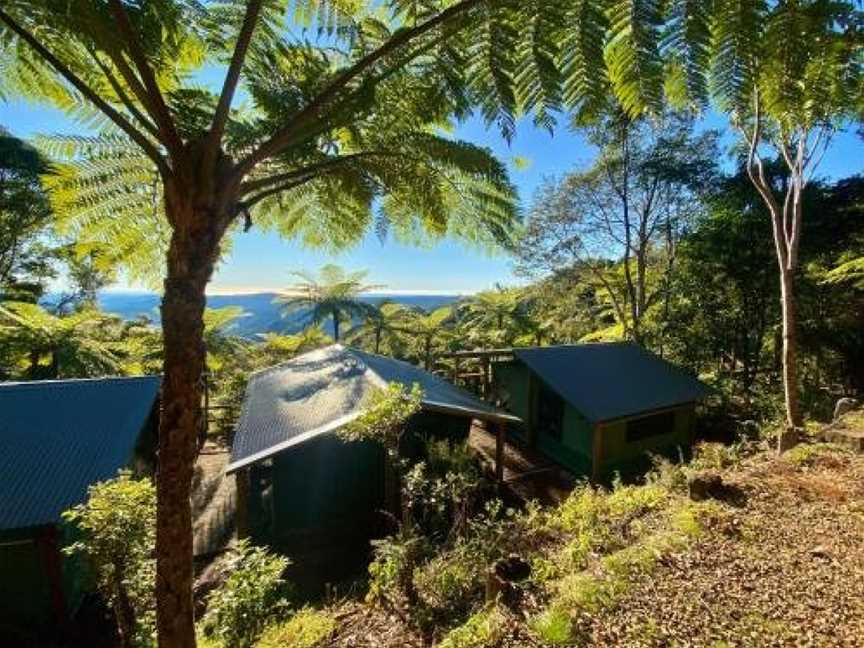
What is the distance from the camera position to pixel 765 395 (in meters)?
14.8

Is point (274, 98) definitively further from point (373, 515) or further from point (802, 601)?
point (373, 515)

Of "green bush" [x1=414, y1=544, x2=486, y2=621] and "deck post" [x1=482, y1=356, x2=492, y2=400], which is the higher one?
"deck post" [x1=482, y1=356, x2=492, y2=400]

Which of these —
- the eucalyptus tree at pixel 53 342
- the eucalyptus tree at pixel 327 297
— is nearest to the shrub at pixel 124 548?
the eucalyptus tree at pixel 53 342

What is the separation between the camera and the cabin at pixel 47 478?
6266mm

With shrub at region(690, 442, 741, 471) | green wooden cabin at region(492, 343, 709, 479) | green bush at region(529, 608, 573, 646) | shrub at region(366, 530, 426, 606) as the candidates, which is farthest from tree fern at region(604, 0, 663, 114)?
green wooden cabin at region(492, 343, 709, 479)

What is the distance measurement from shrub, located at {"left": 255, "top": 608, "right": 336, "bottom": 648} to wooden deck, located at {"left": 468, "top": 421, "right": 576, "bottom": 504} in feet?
20.2

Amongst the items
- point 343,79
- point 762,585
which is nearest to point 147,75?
point 343,79

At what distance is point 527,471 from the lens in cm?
1251

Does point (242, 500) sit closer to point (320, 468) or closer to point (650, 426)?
point (320, 468)

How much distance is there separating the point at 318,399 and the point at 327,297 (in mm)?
8522

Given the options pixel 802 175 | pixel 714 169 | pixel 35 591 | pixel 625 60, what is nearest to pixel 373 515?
pixel 35 591

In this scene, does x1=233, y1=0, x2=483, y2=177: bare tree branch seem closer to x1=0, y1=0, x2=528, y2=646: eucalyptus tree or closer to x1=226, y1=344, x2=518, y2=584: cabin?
x1=0, y1=0, x2=528, y2=646: eucalyptus tree

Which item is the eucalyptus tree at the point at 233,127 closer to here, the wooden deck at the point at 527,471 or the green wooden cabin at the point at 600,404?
the wooden deck at the point at 527,471

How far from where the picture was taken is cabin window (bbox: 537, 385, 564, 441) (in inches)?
527
